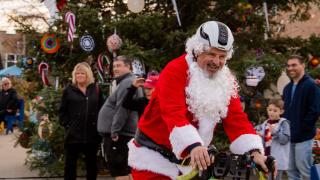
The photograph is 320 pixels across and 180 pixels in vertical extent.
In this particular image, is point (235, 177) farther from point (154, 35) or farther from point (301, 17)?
point (301, 17)

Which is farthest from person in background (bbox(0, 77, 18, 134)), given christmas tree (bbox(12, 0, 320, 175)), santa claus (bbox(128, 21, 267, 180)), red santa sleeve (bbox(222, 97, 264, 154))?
red santa sleeve (bbox(222, 97, 264, 154))

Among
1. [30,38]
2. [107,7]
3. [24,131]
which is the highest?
[107,7]

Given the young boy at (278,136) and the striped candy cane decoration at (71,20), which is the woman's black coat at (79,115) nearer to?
the striped candy cane decoration at (71,20)

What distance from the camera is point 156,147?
3285 millimetres

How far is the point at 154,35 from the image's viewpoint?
8.32 m

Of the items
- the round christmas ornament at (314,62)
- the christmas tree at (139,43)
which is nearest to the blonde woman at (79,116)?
the christmas tree at (139,43)

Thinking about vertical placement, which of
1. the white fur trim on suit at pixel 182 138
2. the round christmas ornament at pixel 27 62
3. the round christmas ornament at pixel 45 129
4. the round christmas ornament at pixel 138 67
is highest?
the round christmas ornament at pixel 27 62

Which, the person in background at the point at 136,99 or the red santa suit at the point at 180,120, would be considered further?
the person in background at the point at 136,99

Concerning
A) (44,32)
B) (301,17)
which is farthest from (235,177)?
(301,17)

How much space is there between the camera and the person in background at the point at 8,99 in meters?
14.7

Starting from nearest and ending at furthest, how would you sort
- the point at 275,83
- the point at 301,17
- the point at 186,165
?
the point at 186,165
the point at 275,83
the point at 301,17

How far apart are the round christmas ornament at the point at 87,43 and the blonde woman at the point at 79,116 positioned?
5.74ft

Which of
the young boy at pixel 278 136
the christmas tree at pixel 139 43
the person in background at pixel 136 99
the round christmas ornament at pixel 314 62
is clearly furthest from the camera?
the round christmas ornament at pixel 314 62

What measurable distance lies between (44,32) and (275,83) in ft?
12.6
